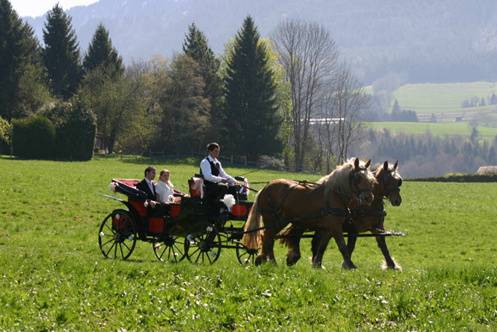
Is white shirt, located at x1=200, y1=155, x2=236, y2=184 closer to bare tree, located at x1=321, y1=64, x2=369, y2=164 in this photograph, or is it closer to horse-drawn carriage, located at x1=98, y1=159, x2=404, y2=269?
horse-drawn carriage, located at x1=98, y1=159, x2=404, y2=269

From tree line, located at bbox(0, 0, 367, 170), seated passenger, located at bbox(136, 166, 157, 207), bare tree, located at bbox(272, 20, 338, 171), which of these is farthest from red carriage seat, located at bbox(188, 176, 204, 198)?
bare tree, located at bbox(272, 20, 338, 171)

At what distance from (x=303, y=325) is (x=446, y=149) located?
7283 inches

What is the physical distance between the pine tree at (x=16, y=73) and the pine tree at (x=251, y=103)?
54.3ft

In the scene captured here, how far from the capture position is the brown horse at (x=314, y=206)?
13117mm

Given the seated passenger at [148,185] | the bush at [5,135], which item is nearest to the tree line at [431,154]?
the bush at [5,135]

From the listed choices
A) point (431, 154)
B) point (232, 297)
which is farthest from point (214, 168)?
point (431, 154)

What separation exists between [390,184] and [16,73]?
2132 inches

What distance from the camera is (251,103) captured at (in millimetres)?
64188

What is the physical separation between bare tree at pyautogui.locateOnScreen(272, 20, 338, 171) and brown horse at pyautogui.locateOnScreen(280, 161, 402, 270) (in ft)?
180

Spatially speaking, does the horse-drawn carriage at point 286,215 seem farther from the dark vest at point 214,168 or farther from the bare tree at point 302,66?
the bare tree at point 302,66

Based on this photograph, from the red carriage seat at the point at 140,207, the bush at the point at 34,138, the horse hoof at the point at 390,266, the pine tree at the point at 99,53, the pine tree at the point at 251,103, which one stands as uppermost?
the pine tree at the point at 99,53

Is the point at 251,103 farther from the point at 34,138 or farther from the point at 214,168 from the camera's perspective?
the point at 214,168

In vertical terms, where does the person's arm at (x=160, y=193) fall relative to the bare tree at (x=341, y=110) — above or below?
below

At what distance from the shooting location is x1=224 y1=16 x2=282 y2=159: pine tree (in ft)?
210
